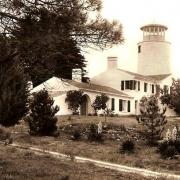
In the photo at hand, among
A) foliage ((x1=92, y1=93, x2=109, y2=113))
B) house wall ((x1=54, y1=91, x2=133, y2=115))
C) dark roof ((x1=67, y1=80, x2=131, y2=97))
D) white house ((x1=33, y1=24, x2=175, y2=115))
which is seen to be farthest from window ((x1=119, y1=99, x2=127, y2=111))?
foliage ((x1=92, y1=93, x2=109, y2=113))

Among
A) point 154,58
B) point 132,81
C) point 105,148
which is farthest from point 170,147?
→ point 154,58

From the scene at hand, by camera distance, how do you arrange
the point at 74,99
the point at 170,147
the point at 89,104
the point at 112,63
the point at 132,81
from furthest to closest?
1. the point at 112,63
2. the point at 132,81
3. the point at 89,104
4. the point at 74,99
5. the point at 170,147

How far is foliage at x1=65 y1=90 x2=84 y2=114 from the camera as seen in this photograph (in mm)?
50062

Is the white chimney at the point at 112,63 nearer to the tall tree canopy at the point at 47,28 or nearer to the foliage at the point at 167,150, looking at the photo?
the foliage at the point at 167,150

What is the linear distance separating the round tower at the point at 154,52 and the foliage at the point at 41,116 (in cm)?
3651

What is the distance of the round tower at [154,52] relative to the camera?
65938mm

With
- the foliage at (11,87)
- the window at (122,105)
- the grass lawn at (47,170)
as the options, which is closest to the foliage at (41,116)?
the grass lawn at (47,170)

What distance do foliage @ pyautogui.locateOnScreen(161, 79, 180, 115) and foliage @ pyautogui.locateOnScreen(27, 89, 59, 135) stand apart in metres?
28.8

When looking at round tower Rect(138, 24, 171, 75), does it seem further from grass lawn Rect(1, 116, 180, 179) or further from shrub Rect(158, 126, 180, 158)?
shrub Rect(158, 126, 180, 158)

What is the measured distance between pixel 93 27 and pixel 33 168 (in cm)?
459

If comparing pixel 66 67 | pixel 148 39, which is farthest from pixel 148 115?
pixel 148 39

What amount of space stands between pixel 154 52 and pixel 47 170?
166 ft

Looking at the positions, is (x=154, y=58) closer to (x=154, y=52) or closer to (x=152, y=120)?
(x=154, y=52)

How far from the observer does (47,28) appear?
15.6 metres
